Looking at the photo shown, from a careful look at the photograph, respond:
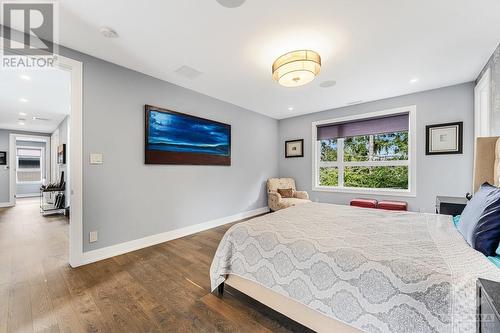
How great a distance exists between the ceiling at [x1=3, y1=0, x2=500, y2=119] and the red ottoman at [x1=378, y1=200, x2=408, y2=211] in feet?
6.91

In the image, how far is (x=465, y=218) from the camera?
4.99ft

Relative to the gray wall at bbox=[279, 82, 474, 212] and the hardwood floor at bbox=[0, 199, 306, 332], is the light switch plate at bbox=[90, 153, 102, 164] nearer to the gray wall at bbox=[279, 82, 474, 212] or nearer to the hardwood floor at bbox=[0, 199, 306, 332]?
the hardwood floor at bbox=[0, 199, 306, 332]

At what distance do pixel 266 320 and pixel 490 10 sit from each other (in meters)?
3.28

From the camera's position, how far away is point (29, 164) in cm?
820

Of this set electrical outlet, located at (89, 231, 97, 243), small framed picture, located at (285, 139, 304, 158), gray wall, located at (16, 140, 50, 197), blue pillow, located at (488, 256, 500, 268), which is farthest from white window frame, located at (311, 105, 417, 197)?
gray wall, located at (16, 140, 50, 197)

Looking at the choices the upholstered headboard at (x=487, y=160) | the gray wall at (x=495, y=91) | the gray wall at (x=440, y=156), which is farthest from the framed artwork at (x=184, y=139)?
the gray wall at (x=495, y=91)

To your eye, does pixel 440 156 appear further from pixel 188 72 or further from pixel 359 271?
pixel 188 72

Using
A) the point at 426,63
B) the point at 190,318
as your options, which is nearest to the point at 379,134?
the point at 426,63

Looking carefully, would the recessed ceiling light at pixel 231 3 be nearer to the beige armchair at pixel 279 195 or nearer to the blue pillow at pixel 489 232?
the blue pillow at pixel 489 232

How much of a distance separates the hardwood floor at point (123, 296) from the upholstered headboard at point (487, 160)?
2.59 m

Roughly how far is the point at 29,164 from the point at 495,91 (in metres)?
13.4

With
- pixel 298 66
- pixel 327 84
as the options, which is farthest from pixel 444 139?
pixel 298 66

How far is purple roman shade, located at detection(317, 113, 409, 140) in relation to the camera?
3916mm

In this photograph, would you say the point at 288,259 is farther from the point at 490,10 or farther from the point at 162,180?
the point at 490,10
